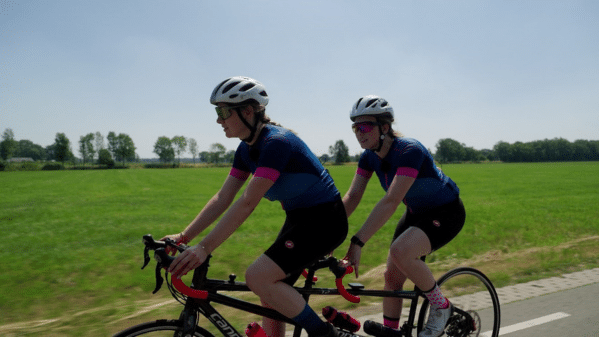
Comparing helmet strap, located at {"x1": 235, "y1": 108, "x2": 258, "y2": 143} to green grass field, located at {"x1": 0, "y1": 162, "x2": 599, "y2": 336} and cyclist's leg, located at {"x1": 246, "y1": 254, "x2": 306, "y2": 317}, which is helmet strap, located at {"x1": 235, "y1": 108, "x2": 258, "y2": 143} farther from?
green grass field, located at {"x1": 0, "y1": 162, "x2": 599, "y2": 336}

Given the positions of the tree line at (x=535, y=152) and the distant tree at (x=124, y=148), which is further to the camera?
the distant tree at (x=124, y=148)

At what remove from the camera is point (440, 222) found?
10.7 ft

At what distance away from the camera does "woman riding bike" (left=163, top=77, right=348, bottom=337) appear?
235 centimetres

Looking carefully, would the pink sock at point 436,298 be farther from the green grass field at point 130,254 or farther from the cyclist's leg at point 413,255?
the green grass field at point 130,254

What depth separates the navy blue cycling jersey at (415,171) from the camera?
3.04 m

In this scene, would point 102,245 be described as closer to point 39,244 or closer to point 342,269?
point 39,244

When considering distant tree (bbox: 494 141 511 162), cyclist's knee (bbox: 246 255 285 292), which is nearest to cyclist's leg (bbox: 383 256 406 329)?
cyclist's knee (bbox: 246 255 285 292)

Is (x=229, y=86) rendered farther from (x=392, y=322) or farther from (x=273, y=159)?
(x=392, y=322)

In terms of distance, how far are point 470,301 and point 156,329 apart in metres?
2.60

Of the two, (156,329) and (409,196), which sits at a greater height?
(409,196)

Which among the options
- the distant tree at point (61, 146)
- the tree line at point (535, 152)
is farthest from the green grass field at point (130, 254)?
the distant tree at point (61, 146)

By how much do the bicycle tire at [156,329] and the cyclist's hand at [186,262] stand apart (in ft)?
1.15

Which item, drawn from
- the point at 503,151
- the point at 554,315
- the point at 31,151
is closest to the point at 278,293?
the point at 554,315

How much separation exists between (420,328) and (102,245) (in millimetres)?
8188
